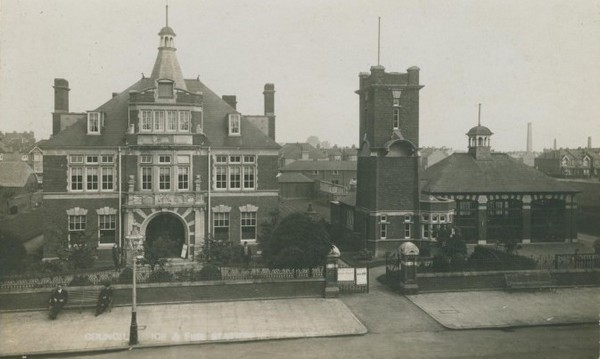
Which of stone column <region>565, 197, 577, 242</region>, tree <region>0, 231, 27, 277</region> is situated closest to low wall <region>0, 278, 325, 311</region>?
tree <region>0, 231, 27, 277</region>

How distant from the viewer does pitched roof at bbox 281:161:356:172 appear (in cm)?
8388

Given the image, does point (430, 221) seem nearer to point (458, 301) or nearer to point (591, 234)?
point (458, 301)

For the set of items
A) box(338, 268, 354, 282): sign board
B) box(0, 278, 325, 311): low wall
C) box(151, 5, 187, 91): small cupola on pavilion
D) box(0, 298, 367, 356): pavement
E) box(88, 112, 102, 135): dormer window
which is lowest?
box(0, 298, 367, 356): pavement

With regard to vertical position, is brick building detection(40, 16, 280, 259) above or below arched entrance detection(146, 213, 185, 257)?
above

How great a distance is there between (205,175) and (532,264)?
868 inches

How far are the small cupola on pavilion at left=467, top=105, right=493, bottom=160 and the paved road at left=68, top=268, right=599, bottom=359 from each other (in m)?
22.1

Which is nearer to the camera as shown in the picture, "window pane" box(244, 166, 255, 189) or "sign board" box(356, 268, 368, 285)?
"sign board" box(356, 268, 368, 285)

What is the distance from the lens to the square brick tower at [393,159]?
35.8 metres

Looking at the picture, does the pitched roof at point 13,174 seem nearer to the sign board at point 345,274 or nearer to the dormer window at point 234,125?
the dormer window at point 234,125

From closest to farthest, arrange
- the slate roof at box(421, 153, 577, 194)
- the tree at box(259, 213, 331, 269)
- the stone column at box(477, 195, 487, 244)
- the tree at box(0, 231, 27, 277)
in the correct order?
the tree at box(259, 213, 331, 269) → the tree at box(0, 231, 27, 277) → the stone column at box(477, 195, 487, 244) → the slate roof at box(421, 153, 577, 194)

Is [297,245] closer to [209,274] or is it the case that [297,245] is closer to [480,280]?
[209,274]

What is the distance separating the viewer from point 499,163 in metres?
42.4

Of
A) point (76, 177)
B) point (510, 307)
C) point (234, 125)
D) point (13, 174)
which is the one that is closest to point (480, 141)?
point (510, 307)

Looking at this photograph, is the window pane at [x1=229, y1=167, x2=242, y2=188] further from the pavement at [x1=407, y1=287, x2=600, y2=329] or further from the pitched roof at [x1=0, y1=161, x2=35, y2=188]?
the pitched roof at [x1=0, y1=161, x2=35, y2=188]
